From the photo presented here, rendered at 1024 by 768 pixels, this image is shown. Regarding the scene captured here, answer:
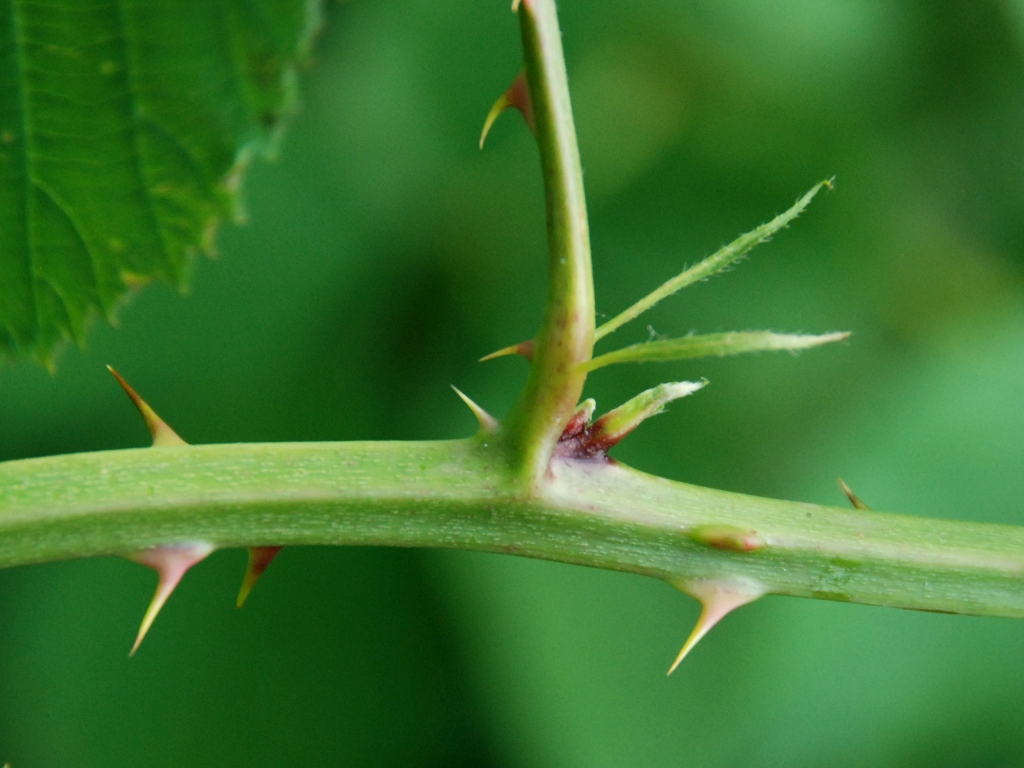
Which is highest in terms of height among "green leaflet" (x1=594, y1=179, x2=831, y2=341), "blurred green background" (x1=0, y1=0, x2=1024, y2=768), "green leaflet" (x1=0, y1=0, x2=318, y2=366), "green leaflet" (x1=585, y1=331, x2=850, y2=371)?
"green leaflet" (x1=0, y1=0, x2=318, y2=366)

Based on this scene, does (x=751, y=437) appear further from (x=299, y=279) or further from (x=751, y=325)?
(x=299, y=279)

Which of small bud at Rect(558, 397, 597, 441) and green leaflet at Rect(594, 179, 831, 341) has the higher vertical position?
green leaflet at Rect(594, 179, 831, 341)

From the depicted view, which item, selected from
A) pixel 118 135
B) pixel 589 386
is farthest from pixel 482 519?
pixel 589 386

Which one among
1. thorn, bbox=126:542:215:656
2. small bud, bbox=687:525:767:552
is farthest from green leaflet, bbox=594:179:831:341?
thorn, bbox=126:542:215:656

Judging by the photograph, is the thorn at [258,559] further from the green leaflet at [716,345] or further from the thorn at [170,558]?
the green leaflet at [716,345]

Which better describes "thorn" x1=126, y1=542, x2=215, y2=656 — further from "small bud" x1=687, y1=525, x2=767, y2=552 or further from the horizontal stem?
"small bud" x1=687, y1=525, x2=767, y2=552

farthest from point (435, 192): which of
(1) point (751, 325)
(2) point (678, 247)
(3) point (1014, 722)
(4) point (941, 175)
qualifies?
(3) point (1014, 722)

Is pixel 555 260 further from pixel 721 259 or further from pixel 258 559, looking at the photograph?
pixel 258 559
